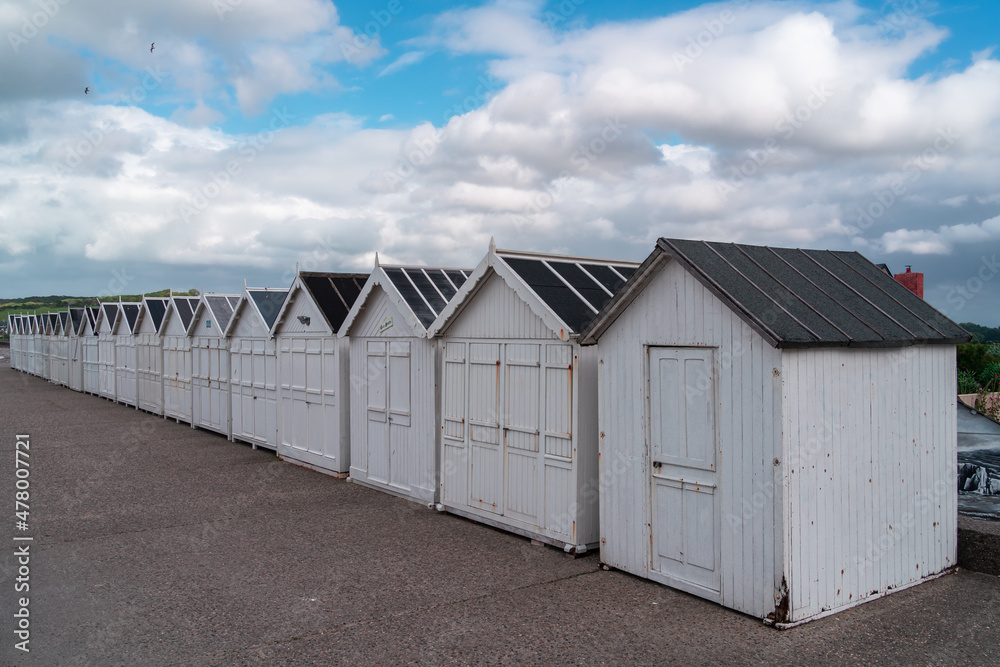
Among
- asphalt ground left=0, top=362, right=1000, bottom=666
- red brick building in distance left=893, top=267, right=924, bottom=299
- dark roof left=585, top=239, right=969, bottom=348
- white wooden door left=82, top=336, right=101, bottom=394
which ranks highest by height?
red brick building in distance left=893, top=267, right=924, bottom=299

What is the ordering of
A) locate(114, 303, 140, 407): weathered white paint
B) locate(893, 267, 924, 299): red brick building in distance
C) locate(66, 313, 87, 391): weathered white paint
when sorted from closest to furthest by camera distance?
locate(893, 267, 924, 299): red brick building in distance < locate(114, 303, 140, 407): weathered white paint < locate(66, 313, 87, 391): weathered white paint

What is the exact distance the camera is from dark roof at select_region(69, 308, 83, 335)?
1474 inches

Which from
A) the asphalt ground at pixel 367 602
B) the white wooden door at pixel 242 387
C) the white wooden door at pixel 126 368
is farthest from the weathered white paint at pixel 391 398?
the white wooden door at pixel 126 368

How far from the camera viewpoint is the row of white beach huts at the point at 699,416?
6.77m

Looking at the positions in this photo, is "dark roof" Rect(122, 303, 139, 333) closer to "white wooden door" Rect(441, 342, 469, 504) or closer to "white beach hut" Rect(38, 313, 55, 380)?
"white beach hut" Rect(38, 313, 55, 380)

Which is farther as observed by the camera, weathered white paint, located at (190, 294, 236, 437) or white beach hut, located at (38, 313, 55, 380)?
white beach hut, located at (38, 313, 55, 380)

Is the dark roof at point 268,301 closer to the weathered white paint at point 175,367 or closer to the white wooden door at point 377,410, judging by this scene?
the white wooden door at point 377,410

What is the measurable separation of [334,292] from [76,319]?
30.2m

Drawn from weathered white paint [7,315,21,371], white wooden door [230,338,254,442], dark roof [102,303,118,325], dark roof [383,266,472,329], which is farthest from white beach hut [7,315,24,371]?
dark roof [383,266,472,329]

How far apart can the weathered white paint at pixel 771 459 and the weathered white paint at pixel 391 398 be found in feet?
13.0

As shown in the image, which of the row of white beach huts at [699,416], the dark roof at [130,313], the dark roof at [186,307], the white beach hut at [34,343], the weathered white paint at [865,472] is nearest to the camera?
the weathered white paint at [865,472]

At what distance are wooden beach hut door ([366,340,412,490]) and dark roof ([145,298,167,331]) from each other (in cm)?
1580

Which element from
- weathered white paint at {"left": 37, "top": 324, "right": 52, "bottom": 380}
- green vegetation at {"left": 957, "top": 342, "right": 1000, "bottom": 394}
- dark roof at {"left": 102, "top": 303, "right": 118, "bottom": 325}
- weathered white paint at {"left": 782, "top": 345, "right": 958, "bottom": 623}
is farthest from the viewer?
weathered white paint at {"left": 37, "top": 324, "right": 52, "bottom": 380}

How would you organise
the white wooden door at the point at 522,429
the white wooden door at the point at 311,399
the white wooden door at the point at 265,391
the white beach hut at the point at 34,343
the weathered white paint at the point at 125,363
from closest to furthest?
the white wooden door at the point at 522,429 → the white wooden door at the point at 311,399 → the white wooden door at the point at 265,391 → the weathered white paint at the point at 125,363 → the white beach hut at the point at 34,343
